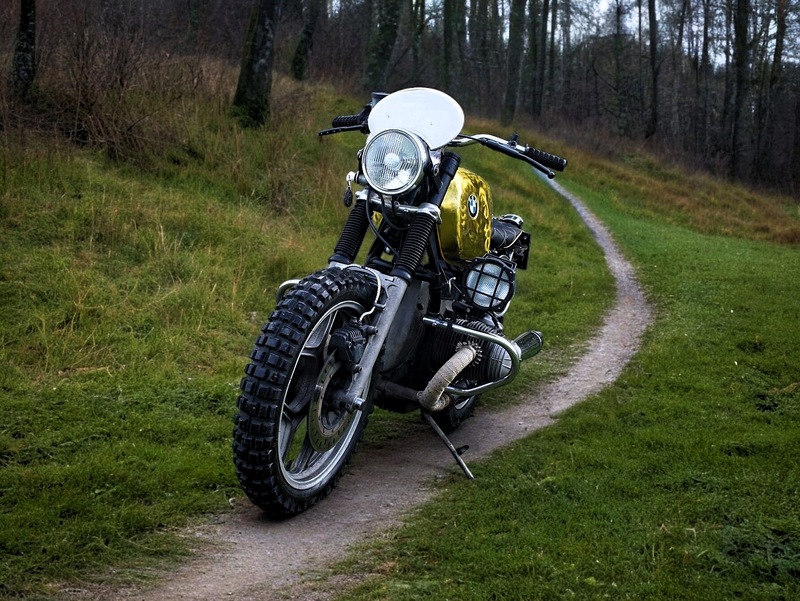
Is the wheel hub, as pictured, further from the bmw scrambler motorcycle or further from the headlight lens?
the headlight lens

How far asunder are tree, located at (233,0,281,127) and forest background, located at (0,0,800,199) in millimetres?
20

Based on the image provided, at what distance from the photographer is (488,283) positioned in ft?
17.3

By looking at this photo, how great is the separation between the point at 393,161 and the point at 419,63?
27530 mm

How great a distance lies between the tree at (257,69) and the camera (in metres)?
11.7

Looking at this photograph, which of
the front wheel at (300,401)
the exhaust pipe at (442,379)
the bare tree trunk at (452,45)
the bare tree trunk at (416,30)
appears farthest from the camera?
the bare tree trunk at (416,30)

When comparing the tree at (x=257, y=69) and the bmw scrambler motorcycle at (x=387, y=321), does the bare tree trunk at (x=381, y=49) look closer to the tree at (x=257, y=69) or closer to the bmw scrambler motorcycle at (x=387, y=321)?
the tree at (x=257, y=69)

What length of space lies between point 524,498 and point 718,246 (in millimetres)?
12298

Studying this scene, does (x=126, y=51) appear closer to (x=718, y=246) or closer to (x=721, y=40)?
(x=718, y=246)

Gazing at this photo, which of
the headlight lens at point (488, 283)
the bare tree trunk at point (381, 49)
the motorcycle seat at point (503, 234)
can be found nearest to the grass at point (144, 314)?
the headlight lens at point (488, 283)

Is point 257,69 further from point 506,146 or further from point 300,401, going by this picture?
point 300,401

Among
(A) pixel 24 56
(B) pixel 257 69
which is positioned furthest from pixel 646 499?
(B) pixel 257 69

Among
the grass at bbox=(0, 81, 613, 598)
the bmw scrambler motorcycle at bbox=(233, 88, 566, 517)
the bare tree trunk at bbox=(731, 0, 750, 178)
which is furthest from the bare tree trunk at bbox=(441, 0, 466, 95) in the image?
the bmw scrambler motorcycle at bbox=(233, 88, 566, 517)

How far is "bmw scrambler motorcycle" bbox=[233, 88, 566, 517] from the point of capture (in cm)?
381

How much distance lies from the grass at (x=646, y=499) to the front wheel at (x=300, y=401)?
50 centimetres
